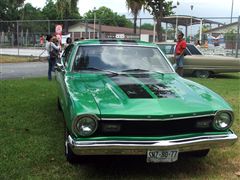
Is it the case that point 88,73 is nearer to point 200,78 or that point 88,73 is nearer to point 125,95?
point 125,95

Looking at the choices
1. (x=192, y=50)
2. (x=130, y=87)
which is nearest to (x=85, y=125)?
(x=130, y=87)

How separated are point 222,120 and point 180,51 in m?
10.5

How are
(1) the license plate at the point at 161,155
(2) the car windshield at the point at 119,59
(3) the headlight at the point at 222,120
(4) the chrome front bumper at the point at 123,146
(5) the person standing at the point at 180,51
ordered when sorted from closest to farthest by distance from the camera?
(4) the chrome front bumper at the point at 123,146 < (1) the license plate at the point at 161,155 < (3) the headlight at the point at 222,120 < (2) the car windshield at the point at 119,59 < (5) the person standing at the point at 180,51

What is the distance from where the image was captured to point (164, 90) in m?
5.16

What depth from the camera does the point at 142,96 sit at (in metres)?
4.87

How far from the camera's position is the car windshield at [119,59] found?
6.19 m

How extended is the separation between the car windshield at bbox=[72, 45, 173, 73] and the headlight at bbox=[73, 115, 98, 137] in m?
1.77

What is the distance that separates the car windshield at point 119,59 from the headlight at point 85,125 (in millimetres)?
1770

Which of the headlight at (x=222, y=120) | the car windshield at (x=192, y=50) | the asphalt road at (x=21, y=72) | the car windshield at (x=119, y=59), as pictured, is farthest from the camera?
the car windshield at (x=192, y=50)

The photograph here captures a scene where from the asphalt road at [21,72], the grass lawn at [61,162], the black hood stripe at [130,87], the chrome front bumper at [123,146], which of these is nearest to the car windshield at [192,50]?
the asphalt road at [21,72]

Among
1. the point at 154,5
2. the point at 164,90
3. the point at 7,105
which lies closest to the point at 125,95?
the point at 164,90

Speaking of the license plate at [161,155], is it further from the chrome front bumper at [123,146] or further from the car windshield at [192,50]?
the car windshield at [192,50]

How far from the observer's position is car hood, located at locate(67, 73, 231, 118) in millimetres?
4492

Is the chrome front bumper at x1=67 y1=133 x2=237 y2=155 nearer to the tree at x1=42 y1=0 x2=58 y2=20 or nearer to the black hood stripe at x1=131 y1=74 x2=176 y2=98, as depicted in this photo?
the black hood stripe at x1=131 y1=74 x2=176 y2=98
